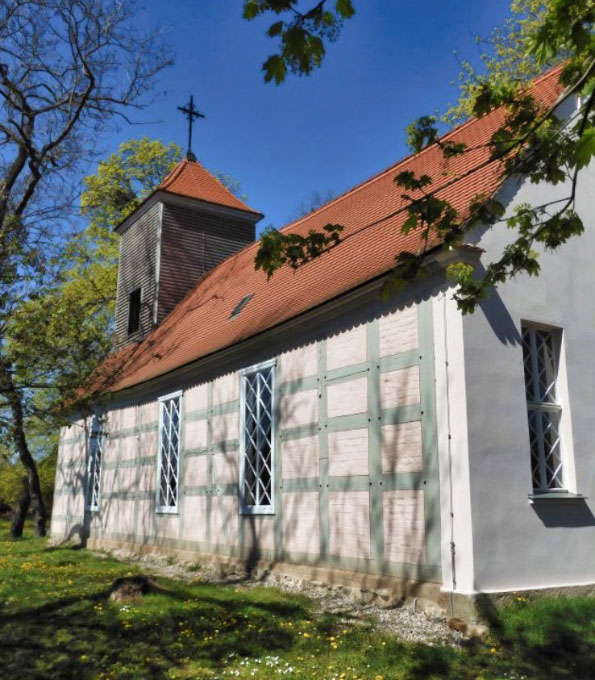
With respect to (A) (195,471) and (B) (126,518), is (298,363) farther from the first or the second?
(B) (126,518)

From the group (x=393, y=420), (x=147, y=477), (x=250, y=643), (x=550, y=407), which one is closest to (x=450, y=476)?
(x=393, y=420)

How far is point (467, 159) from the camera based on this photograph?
9703 mm

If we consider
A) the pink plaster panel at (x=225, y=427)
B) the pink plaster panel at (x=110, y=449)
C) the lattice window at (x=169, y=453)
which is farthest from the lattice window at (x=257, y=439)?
the pink plaster panel at (x=110, y=449)

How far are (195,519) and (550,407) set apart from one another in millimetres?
6329

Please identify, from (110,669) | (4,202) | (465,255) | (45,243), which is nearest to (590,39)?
(465,255)

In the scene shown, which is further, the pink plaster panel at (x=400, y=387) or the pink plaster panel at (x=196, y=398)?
the pink plaster panel at (x=196, y=398)

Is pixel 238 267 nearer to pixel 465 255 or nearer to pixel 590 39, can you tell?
pixel 465 255

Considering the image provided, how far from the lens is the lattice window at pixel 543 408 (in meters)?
7.86

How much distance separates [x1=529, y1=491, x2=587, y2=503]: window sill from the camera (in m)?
7.36

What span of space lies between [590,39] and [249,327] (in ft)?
25.6

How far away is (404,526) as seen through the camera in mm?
7449

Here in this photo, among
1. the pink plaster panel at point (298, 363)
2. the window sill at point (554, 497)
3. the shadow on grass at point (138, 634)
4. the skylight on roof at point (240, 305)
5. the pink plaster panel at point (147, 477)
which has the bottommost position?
the shadow on grass at point (138, 634)

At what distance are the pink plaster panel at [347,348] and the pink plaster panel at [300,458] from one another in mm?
1037

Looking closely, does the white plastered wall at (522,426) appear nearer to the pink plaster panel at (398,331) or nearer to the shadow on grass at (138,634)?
the pink plaster panel at (398,331)
